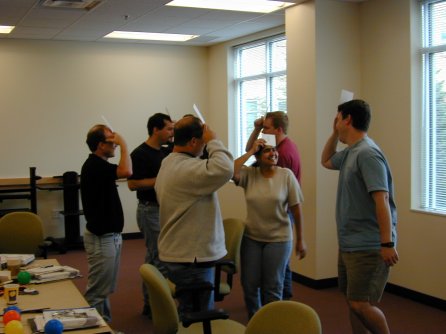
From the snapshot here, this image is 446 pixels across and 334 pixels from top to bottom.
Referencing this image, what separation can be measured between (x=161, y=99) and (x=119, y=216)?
16.0 feet

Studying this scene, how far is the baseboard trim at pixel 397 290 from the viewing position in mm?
4761

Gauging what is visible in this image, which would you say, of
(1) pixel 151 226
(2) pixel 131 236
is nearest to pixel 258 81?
(2) pixel 131 236

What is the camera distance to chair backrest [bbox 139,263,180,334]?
2.50 meters

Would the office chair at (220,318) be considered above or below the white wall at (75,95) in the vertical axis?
below

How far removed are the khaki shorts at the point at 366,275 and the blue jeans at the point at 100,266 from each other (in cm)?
148

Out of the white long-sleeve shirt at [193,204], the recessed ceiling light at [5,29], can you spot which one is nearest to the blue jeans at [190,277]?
the white long-sleeve shirt at [193,204]

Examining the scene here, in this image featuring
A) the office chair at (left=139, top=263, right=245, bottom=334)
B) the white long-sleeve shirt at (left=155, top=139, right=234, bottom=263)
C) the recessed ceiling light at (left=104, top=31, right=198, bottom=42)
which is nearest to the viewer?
the office chair at (left=139, top=263, right=245, bottom=334)

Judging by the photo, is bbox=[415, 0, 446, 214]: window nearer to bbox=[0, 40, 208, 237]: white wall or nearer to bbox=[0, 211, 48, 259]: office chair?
bbox=[0, 211, 48, 259]: office chair

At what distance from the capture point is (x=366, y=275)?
10.2ft

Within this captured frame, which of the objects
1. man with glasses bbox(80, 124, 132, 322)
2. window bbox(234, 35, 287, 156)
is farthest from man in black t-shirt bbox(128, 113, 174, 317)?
window bbox(234, 35, 287, 156)

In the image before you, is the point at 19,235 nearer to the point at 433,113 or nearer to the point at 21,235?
the point at 21,235

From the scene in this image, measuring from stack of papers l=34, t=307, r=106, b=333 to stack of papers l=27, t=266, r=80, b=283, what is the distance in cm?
62

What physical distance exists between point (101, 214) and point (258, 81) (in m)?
4.36

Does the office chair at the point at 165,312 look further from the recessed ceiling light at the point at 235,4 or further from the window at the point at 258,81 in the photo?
the window at the point at 258,81
